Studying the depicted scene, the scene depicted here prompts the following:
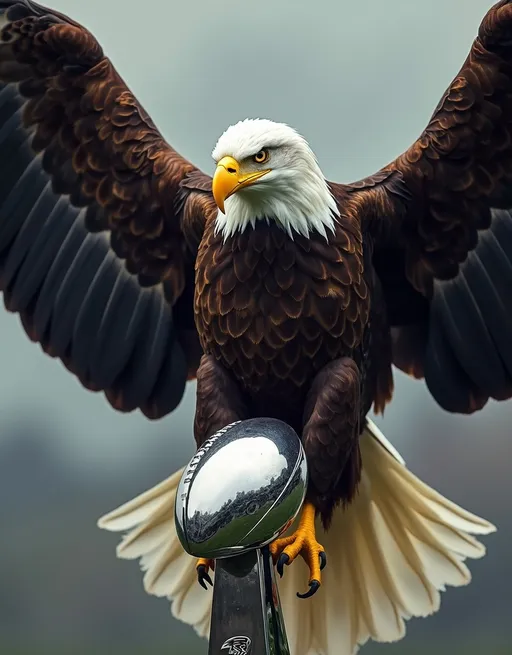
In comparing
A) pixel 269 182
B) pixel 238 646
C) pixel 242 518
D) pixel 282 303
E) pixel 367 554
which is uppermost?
pixel 269 182

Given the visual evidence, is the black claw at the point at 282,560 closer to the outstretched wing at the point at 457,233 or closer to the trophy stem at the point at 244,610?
the trophy stem at the point at 244,610

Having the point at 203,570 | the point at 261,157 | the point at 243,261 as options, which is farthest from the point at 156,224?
the point at 203,570

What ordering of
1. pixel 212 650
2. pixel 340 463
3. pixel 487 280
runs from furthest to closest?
pixel 487 280, pixel 340 463, pixel 212 650

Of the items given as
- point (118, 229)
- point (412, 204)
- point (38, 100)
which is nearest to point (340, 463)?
point (412, 204)

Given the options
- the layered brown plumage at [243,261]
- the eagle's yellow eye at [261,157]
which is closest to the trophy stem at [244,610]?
the layered brown plumage at [243,261]

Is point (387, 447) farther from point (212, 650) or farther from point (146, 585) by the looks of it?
point (212, 650)

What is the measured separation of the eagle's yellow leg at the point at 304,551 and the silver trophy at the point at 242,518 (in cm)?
36

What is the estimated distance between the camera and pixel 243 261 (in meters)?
2.68

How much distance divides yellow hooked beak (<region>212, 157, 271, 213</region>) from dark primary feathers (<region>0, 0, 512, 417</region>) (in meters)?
0.37

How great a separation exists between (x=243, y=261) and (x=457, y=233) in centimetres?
63

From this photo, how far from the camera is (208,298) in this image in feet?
8.95

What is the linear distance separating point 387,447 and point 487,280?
19.8 inches

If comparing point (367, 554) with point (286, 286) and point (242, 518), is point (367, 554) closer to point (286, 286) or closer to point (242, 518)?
point (286, 286)

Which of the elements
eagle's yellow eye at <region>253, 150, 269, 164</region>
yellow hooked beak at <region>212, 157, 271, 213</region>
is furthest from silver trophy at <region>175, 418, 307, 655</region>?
eagle's yellow eye at <region>253, 150, 269, 164</region>
